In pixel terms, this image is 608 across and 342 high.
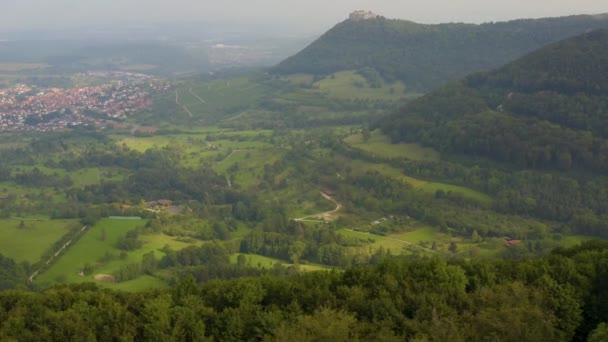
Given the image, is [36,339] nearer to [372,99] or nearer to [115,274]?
[115,274]

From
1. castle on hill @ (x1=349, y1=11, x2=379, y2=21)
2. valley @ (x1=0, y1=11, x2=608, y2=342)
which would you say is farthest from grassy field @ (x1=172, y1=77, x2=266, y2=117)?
castle on hill @ (x1=349, y1=11, x2=379, y2=21)

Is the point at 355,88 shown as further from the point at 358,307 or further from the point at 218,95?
the point at 358,307

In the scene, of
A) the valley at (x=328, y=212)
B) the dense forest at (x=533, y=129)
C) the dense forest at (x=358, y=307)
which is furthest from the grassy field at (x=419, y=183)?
the dense forest at (x=358, y=307)

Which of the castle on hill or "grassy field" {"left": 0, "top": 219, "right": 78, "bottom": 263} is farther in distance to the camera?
the castle on hill

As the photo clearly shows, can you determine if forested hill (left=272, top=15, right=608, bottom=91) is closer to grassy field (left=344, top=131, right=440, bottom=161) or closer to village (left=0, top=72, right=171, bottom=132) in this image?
village (left=0, top=72, right=171, bottom=132)

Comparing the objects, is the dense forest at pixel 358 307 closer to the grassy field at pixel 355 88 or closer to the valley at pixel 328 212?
the valley at pixel 328 212

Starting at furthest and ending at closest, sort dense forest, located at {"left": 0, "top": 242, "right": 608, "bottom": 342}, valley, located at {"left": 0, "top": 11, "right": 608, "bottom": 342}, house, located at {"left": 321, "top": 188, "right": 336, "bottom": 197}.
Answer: house, located at {"left": 321, "top": 188, "right": 336, "bottom": 197}, valley, located at {"left": 0, "top": 11, "right": 608, "bottom": 342}, dense forest, located at {"left": 0, "top": 242, "right": 608, "bottom": 342}

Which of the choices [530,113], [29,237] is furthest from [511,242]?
[29,237]
